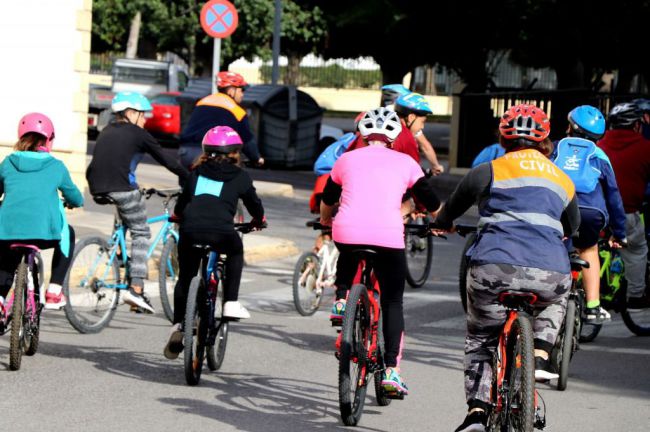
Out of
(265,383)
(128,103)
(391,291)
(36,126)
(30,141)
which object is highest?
(128,103)

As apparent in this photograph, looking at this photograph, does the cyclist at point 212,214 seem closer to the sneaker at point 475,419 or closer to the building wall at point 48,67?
the sneaker at point 475,419

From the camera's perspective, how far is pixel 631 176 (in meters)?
11.3

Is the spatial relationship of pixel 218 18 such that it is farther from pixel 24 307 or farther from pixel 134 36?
pixel 134 36

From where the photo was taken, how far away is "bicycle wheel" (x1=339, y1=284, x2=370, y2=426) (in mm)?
7539

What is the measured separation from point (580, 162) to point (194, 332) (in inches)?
115

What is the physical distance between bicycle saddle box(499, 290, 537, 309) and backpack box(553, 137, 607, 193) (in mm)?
3132

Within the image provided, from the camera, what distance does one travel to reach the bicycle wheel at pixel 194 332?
8484mm

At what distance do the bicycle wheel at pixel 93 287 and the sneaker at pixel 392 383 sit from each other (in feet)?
10.5

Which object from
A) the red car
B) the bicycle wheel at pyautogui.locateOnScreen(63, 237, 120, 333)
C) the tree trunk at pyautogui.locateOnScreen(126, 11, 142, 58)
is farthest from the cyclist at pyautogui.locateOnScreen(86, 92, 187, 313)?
the tree trunk at pyautogui.locateOnScreen(126, 11, 142, 58)

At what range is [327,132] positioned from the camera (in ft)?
103

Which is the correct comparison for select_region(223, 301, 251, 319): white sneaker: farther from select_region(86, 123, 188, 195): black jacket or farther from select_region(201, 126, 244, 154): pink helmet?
select_region(86, 123, 188, 195): black jacket

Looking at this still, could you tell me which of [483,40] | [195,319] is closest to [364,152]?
[195,319]

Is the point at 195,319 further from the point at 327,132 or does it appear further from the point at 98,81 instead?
the point at 98,81

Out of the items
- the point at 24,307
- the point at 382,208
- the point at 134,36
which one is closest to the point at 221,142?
the point at 382,208
